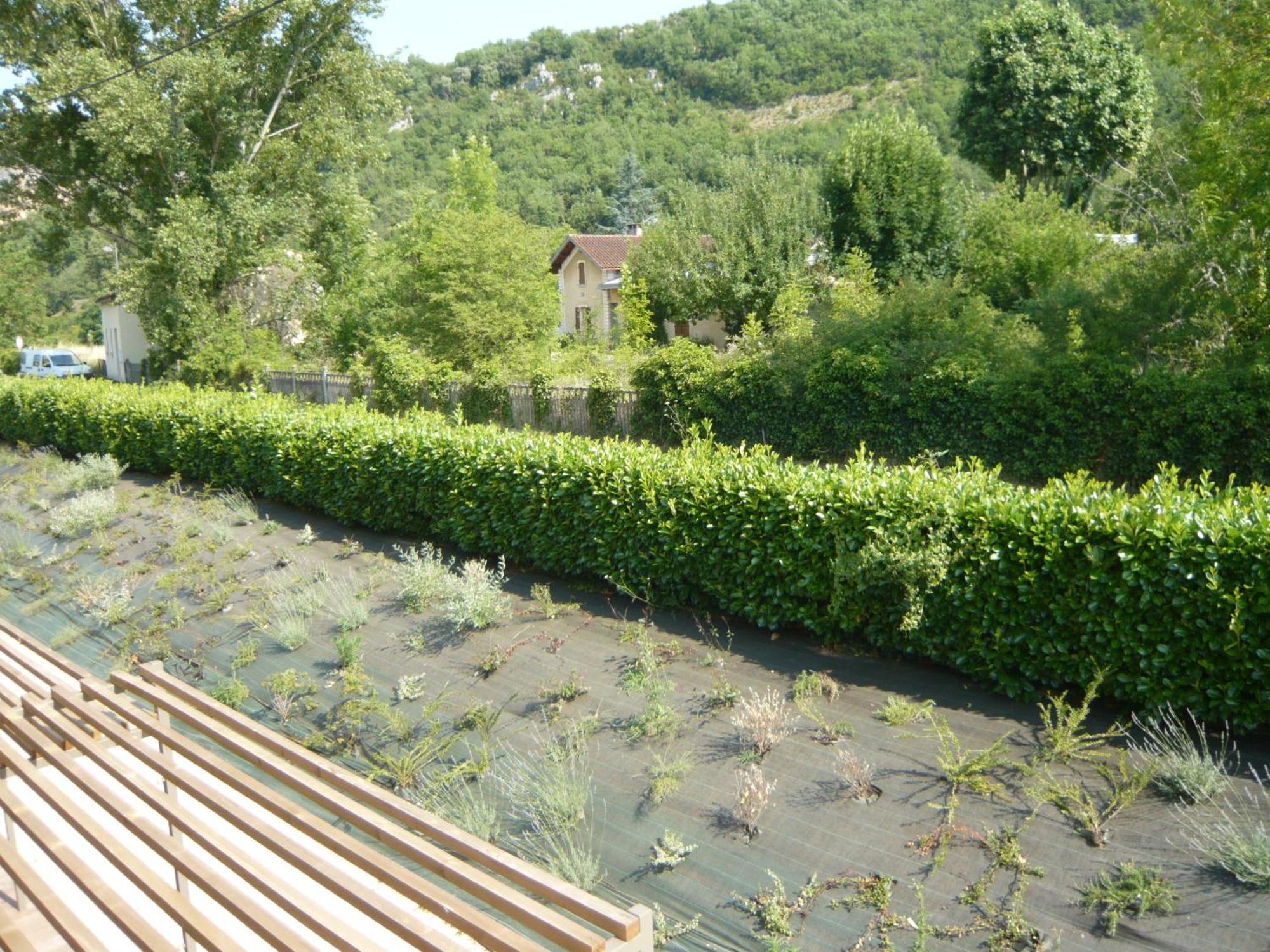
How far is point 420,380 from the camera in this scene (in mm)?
22516

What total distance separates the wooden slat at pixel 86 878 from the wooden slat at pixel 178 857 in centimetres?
11

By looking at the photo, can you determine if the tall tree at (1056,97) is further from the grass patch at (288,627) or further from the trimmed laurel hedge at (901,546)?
the grass patch at (288,627)

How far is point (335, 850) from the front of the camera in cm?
299

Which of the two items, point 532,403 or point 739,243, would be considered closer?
point 532,403

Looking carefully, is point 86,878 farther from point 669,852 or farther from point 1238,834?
point 1238,834

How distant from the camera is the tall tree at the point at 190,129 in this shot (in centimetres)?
2373

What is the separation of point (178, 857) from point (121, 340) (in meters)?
43.2

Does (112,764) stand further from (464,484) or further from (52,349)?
(52,349)

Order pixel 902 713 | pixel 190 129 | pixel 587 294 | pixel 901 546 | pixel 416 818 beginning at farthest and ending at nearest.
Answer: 1. pixel 587 294
2. pixel 190 129
3. pixel 901 546
4. pixel 902 713
5. pixel 416 818

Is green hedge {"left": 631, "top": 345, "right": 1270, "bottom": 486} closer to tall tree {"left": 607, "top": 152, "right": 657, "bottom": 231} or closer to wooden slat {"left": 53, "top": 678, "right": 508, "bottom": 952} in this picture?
wooden slat {"left": 53, "top": 678, "right": 508, "bottom": 952}

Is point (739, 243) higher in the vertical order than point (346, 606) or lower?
higher

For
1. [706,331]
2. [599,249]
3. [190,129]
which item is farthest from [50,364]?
[706,331]

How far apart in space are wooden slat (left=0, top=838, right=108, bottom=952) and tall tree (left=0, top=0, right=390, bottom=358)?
925 inches

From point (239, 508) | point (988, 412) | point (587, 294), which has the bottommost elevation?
point (239, 508)
